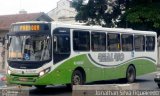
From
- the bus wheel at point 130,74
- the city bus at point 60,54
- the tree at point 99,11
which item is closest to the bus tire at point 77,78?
the city bus at point 60,54

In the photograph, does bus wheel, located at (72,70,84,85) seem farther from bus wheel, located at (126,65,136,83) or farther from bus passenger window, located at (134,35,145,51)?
bus passenger window, located at (134,35,145,51)

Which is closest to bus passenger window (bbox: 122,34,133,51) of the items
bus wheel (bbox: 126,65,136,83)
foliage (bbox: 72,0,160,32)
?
bus wheel (bbox: 126,65,136,83)

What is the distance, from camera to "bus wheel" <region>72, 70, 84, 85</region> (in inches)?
740

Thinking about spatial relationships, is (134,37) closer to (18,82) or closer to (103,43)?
(103,43)

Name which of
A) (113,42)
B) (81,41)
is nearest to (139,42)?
(113,42)

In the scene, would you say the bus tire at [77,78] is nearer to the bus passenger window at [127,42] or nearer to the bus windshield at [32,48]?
the bus windshield at [32,48]

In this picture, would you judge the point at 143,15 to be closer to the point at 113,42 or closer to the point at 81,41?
the point at 113,42

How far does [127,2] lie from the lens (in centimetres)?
4100

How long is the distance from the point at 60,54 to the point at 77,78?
1.53 m

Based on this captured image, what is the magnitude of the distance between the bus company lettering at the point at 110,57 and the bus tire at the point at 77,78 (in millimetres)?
1771

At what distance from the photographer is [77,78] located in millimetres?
18969

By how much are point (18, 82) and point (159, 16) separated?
21.3 meters

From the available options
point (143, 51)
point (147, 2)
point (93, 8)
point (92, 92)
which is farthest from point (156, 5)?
point (92, 92)

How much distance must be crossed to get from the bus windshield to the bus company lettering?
3.68 metres
